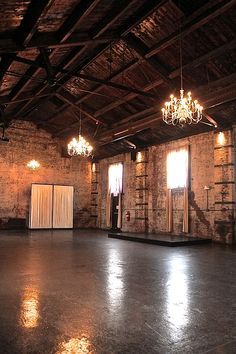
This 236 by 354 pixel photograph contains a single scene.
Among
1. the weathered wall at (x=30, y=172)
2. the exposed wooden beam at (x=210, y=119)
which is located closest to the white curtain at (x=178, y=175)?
the exposed wooden beam at (x=210, y=119)

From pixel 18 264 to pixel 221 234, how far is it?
6.72 meters

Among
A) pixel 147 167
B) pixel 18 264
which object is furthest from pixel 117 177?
pixel 18 264

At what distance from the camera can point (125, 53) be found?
28.8 ft

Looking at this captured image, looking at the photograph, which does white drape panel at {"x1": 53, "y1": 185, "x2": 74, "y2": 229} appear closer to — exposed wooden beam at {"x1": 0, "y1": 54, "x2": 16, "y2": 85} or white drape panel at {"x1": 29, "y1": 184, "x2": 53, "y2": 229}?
white drape panel at {"x1": 29, "y1": 184, "x2": 53, "y2": 229}

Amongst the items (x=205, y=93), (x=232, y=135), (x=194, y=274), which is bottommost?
(x=194, y=274)

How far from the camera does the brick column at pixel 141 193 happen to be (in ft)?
44.7

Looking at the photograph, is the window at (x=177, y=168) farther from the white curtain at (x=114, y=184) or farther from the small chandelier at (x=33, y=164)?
the small chandelier at (x=33, y=164)

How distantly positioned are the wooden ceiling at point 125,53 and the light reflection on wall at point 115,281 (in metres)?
4.52

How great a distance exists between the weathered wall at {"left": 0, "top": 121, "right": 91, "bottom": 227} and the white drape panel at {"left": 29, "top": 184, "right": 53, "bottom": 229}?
454 millimetres

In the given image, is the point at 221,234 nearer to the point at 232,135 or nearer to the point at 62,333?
the point at 232,135

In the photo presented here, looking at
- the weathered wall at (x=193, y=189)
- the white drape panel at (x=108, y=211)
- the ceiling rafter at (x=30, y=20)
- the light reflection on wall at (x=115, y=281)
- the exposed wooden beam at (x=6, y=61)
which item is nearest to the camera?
the light reflection on wall at (x=115, y=281)

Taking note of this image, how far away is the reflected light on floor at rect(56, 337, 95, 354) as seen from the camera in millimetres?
2404

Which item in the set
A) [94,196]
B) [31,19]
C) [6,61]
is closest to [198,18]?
[31,19]

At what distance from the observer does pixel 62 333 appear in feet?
9.07
